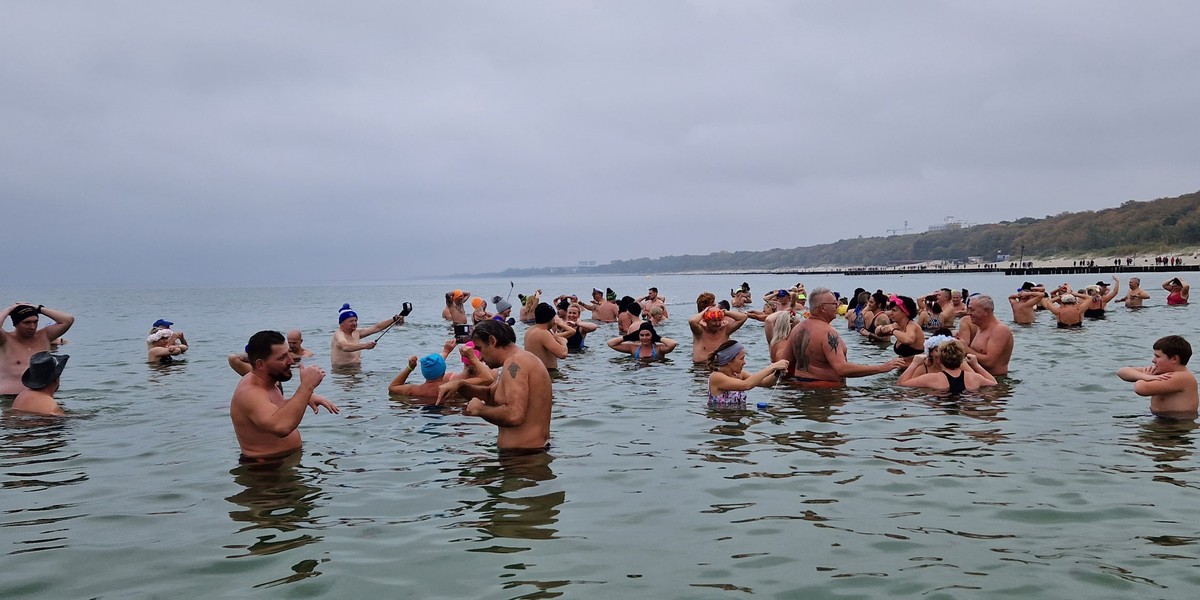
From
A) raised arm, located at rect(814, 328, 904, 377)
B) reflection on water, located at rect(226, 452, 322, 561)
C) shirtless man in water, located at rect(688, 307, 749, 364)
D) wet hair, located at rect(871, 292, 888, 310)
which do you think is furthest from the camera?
wet hair, located at rect(871, 292, 888, 310)

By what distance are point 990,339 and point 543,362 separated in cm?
719

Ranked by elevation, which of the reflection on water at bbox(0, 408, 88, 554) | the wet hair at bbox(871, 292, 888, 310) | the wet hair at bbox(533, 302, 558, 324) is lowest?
the reflection on water at bbox(0, 408, 88, 554)

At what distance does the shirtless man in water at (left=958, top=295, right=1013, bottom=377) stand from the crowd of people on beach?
16 mm

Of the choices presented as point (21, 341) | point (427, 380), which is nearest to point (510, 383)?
point (427, 380)

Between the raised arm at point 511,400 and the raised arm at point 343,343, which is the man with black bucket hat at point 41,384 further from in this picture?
the raised arm at point 511,400

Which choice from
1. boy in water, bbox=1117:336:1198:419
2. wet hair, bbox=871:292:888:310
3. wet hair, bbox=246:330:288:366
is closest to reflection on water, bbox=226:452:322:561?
wet hair, bbox=246:330:288:366

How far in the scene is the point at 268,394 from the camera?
7227 millimetres

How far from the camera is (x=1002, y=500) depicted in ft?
20.4

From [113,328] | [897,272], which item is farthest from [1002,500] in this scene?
[897,272]

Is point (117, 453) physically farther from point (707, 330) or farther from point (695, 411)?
point (707, 330)

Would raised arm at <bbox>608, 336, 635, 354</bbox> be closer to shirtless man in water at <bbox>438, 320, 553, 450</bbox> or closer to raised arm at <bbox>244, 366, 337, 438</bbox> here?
shirtless man in water at <bbox>438, 320, 553, 450</bbox>

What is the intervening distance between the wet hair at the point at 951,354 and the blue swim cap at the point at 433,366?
687 centimetres

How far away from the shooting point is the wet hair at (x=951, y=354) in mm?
10625

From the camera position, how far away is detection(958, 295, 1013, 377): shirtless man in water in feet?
40.4
